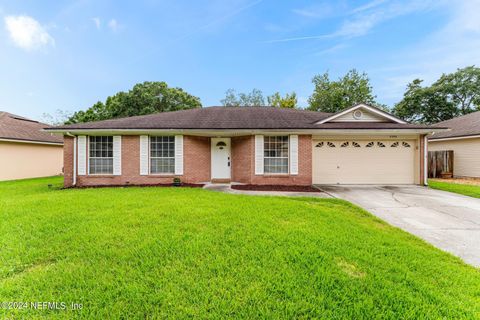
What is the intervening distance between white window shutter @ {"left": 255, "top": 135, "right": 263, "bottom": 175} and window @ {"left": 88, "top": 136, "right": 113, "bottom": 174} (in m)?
7.19

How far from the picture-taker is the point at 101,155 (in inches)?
402

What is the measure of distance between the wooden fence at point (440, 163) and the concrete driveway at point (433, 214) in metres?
7.88

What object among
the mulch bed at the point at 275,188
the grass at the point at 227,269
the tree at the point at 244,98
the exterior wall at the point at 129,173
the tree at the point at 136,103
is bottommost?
the grass at the point at 227,269

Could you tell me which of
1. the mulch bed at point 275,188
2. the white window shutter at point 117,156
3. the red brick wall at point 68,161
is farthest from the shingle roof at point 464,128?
the red brick wall at point 68,161

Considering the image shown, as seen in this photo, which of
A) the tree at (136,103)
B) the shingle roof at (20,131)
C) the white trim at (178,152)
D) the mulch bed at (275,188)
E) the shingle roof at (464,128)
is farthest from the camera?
the tree at (136,103)

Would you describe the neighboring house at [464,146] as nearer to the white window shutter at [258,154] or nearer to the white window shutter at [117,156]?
the white window shutter at [258,154]

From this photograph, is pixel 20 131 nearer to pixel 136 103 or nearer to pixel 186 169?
pixel 136 103

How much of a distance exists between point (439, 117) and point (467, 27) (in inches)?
715

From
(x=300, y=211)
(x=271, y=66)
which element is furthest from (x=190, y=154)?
(x=271, y=66)

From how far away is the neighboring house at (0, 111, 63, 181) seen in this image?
13.2 m

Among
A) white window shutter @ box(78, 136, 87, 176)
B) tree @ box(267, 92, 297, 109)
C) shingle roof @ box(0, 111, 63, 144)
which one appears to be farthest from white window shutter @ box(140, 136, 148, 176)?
tree @ box(267, 92, 297, 109)

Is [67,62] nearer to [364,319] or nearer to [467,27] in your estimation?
[364,319]

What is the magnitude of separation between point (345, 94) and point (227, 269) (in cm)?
3104

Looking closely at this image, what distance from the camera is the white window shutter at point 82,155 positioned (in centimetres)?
1003
